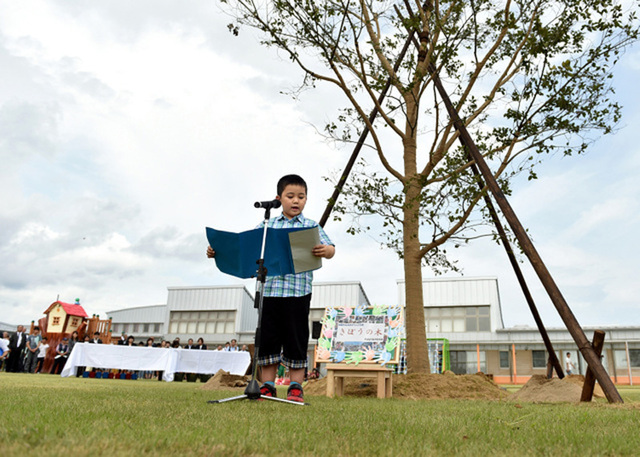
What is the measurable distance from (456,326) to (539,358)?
5.28m

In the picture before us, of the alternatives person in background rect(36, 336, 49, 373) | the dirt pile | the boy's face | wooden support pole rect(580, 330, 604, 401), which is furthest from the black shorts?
person in background rect(36, 336, 49, 373)

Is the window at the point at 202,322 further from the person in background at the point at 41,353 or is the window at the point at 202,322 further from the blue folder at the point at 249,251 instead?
the blue folder at the point at 249,251

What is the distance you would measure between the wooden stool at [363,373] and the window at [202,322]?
107ft

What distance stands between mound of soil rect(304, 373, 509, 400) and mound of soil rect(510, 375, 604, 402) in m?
0.34

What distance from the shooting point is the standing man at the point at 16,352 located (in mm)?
18562

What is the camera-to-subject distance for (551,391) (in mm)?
6574

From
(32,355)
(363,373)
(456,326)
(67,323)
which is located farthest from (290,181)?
(456,326)

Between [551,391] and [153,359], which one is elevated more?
[551,391]

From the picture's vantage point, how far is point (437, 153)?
362 inches

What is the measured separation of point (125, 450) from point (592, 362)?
5.15 metres

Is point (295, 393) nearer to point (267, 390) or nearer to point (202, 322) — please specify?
point (267, 390)

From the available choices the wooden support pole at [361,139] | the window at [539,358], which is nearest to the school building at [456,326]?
the window at [539,358]

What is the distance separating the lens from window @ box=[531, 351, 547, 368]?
99.2 feet

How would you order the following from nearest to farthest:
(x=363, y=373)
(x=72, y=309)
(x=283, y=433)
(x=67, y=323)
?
1. (x=283, y=433)
2. (x=363, y=373)
3. (x=67, y=323)
4. (x=72, y=309)
